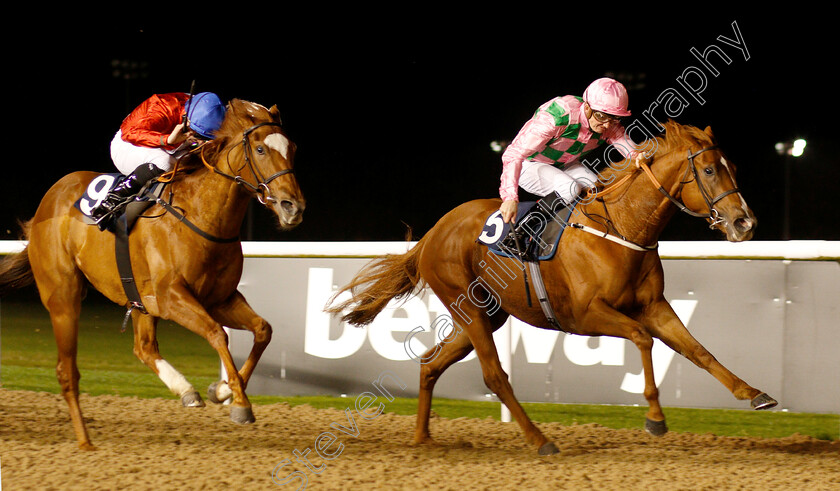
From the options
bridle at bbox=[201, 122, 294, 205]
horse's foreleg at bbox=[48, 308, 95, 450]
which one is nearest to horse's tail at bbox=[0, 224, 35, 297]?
horse's foreleg at bbox=[48, 308, 95, 450]

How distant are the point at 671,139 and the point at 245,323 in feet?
7.10

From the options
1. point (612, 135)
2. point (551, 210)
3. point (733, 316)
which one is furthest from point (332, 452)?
point (733, 316)

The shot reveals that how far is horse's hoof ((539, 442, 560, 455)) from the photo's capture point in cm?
369

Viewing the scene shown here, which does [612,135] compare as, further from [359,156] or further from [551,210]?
[359,156]

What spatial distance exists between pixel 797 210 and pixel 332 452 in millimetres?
16653

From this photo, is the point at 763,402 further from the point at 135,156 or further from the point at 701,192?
the point at 135,156

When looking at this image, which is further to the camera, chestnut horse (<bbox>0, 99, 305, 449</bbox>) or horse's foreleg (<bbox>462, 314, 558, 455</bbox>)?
horse's foreleg (<bbox>462, 314, 558, 455</bbox>)

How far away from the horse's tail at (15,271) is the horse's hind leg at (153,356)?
0.78 metres

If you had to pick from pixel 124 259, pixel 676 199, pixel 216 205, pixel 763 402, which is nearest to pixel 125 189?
pixel 124 259

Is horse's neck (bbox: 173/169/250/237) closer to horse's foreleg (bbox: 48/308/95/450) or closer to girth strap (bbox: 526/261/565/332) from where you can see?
horse's foreleg (bbox: 48/308/95/450)

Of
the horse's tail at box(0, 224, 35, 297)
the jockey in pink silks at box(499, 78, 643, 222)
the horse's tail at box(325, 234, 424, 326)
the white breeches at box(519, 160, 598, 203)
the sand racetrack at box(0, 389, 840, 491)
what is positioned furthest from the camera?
the horse's tail at box(0, 224, 35, 297)

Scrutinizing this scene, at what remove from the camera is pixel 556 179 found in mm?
3963

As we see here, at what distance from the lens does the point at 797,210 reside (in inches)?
703

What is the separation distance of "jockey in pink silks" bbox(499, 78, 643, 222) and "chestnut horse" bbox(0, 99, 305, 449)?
42.3 inches
